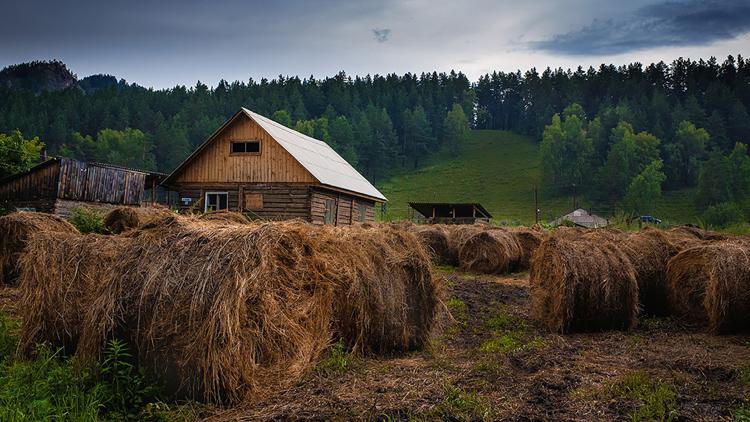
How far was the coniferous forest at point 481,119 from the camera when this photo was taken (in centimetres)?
8125

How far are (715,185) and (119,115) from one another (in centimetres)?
9810

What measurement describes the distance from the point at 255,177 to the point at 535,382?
21.9 metres

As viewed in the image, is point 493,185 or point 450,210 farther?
point 493,185

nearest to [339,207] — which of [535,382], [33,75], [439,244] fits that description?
[439,244]

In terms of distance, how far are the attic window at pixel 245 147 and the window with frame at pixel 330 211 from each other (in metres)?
4.39

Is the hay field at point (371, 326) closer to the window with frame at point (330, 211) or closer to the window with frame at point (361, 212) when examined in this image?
the window with frame at point (330, 211)

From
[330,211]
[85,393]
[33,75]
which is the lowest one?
[85,393]

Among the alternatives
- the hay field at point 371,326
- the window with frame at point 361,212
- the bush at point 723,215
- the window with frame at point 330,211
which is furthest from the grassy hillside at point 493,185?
the hay field at point 371,326

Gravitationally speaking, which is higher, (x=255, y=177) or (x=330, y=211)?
(x=255, y=177)

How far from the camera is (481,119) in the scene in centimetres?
13475

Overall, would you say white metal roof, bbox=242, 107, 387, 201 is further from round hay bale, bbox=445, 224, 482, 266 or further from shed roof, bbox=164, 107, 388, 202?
round hay bale, bbox=445, 224, 482, 266

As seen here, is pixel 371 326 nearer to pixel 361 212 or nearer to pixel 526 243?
pixel 526 243

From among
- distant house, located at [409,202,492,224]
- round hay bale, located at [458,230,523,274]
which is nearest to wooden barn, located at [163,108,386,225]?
round hay bale, located at [458,230,523,274]

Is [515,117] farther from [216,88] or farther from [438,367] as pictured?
[438,367]
